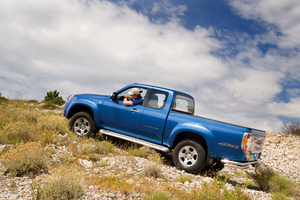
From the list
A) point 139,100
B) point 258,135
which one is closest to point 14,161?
point 139,100

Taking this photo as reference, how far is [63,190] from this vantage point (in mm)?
3311

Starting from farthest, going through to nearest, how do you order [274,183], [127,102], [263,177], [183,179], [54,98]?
1. [54,98]
2. [127,102]
3. [263,177]
4. [274,183]
5. [183,179]

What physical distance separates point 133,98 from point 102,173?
8.74ft

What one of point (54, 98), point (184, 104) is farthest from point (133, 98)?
point (54, 98)

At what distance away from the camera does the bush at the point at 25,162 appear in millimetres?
4105

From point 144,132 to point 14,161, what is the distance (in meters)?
3.22

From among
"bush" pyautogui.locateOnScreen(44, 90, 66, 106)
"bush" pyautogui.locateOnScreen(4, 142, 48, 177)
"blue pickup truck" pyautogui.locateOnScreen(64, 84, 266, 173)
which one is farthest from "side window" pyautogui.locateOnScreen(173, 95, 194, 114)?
"bush" pyautogui.locateOnScreen(44, 90, 66, 106)

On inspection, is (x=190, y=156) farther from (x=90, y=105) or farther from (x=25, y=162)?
(x=25, y=162)

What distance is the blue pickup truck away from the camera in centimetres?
504

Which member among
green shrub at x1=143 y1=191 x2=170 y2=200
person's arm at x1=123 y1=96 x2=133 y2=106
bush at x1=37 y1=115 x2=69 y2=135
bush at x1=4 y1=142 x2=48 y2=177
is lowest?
bush at x1=4 y1=142 x2=48 y2=177

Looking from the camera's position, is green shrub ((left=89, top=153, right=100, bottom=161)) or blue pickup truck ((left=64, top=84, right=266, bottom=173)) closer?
blue pickup truck ((left=64, top=84, right=266, bottom=173))

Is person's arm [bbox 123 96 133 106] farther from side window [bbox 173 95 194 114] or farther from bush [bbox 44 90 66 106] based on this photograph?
bush [bbox 44 90 66 106]

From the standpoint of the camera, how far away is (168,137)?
5.78 meters

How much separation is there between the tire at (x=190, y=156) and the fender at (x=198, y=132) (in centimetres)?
21
